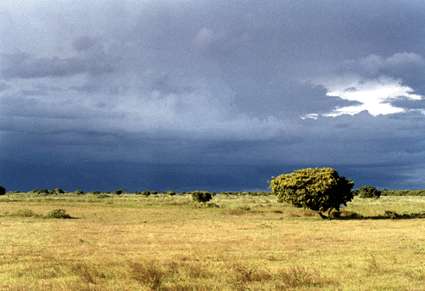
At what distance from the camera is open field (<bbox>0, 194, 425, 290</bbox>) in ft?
67.6

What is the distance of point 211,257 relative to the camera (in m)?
29.6

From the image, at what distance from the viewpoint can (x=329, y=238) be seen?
41938 millimetres

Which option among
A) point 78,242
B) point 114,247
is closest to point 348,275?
point 114,247

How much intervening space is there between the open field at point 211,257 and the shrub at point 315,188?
11744 millimetres

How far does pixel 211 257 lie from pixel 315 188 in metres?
39.2

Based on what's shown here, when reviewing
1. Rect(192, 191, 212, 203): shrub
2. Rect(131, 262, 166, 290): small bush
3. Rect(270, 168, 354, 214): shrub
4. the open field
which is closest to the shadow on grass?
Rect(270, 168, 354, 214): shrub

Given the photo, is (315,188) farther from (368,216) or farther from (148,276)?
(148,276)

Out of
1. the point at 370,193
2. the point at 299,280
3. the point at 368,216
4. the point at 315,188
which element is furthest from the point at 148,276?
the point at 370,193

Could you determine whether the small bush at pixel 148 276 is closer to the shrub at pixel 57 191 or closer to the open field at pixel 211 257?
the open field at pixel 211 257

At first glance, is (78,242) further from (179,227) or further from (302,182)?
(302,182)

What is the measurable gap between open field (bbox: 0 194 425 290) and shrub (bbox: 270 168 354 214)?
11744 mm

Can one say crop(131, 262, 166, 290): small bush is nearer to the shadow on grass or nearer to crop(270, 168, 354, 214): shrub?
crop(270, 168, 354, 214): shrub

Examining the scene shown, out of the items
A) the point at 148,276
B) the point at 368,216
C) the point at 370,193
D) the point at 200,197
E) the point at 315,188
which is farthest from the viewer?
the point at 370,193

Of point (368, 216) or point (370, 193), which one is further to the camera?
point (370, 193)
